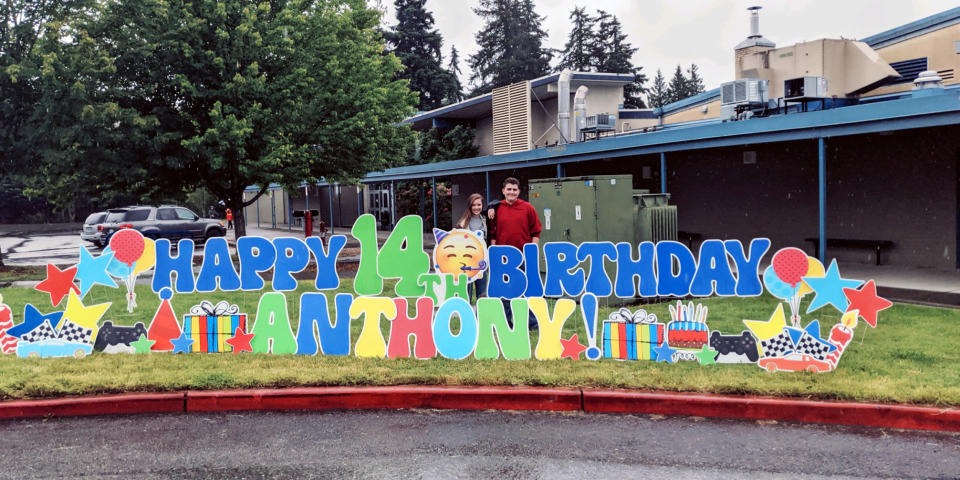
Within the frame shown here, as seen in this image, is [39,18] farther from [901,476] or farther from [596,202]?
[901,476]

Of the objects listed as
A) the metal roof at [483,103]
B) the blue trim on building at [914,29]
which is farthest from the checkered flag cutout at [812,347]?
the metal roof at [483,103]

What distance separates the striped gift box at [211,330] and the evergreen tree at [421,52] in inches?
2131

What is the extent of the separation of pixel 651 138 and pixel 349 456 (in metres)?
11.5

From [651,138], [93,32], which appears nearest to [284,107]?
[93,32]

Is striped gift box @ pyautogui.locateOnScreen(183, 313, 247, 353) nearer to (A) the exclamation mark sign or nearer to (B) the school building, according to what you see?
(A) the exclamation mark sign

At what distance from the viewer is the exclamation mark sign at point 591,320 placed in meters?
6.96

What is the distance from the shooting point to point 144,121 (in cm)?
1664

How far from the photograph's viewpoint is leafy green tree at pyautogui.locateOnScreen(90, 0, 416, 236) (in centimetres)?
1697

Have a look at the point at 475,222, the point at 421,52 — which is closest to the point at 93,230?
the point at 475,222

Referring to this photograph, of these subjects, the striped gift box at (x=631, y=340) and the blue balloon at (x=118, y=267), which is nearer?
the striped gift box at (x=631, y=340)

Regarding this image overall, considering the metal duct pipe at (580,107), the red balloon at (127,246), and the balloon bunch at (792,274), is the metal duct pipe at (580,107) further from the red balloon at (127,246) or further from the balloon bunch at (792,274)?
the red balloon at (127,246)

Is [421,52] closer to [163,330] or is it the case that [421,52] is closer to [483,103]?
[483,103]

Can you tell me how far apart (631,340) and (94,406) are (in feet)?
15.1

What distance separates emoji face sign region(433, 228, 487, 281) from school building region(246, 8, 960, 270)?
6215mm
